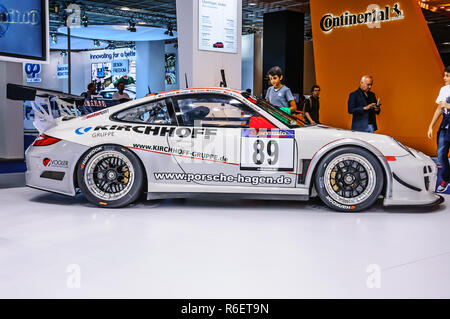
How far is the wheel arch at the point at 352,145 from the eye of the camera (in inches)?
175

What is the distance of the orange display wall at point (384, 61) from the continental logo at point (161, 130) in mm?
7329

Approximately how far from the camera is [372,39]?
11.2m

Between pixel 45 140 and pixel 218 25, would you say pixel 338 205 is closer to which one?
pixel 45 140

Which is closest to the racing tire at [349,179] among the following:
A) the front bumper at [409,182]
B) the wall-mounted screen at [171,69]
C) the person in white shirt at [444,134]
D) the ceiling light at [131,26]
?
the front bumper at [409,182]

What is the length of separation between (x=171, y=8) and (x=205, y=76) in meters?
13.9

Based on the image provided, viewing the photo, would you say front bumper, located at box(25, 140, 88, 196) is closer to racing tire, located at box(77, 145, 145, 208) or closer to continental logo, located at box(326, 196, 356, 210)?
racing tire, located at box(77, 145, 145, 208)

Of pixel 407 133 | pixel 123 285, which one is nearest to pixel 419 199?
pixel 123 285

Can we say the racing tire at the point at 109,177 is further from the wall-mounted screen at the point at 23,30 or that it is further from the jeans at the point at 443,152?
the jeans at the point at 443,152

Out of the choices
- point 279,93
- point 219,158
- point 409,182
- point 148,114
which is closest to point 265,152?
point 219,158

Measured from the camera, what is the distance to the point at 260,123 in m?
4.64

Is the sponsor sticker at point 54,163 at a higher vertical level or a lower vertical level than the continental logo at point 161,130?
lower

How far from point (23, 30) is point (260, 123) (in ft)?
13.2
